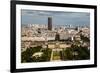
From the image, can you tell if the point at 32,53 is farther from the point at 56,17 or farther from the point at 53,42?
the point at 56,17

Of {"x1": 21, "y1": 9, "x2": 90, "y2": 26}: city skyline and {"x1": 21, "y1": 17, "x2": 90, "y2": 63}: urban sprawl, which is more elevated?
{"x1": 21, "y1": 9, "x2": 90, "y2": 26}: city skyline

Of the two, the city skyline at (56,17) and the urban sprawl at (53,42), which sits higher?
the city skyline at (56,17)

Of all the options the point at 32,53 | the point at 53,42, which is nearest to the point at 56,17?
the point at 53,42

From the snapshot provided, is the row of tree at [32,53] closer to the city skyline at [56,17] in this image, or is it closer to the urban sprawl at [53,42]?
the urban sprawl at [53,42]

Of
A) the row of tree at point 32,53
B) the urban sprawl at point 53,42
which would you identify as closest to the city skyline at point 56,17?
the urban sprawl at point 53,42

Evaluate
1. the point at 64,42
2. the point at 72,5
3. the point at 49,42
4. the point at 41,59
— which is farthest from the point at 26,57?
the point at 72,5

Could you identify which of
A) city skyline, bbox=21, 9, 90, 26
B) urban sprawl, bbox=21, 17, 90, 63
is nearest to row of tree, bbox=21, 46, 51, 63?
urban sprawl, bbox=21, 17, 90, 63

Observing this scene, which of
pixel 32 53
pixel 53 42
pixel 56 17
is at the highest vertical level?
pixel 56 17

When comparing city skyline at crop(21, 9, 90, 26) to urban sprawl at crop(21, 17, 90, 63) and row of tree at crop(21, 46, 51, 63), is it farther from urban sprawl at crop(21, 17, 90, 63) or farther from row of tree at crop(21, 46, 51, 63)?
row of tree at crop(21, 46, 51, 63)
